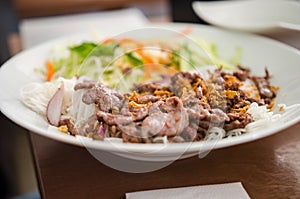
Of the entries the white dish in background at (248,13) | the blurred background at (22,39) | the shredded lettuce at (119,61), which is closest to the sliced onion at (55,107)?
the shredded lettuce at (119,61)

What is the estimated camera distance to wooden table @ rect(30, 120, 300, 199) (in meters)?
0.79

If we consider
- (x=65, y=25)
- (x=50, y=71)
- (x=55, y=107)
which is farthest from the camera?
(x=65, y=25)

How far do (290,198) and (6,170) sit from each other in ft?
4.93

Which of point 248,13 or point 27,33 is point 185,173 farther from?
point 27,33

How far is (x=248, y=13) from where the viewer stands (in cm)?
145

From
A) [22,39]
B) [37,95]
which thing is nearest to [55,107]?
[37,95]

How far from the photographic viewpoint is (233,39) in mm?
1339

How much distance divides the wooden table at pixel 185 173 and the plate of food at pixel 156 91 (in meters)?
0.06

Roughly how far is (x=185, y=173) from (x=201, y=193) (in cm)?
8

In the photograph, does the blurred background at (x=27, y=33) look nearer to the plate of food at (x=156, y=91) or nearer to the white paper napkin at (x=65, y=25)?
the white paper napkin at (x=65, y=25)

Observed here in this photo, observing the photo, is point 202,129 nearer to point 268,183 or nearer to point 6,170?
point 268,183

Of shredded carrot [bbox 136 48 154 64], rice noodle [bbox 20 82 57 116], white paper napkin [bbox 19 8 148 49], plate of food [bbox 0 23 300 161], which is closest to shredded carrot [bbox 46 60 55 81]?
plate of food [bbox 0 23 300 161]

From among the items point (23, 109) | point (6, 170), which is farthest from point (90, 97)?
point (6, 170)

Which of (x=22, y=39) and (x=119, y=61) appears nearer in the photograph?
(x=119, y=61)
